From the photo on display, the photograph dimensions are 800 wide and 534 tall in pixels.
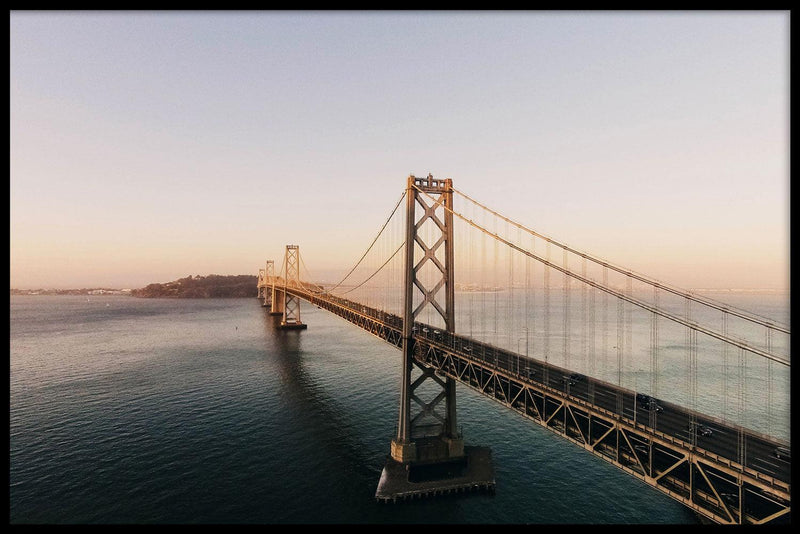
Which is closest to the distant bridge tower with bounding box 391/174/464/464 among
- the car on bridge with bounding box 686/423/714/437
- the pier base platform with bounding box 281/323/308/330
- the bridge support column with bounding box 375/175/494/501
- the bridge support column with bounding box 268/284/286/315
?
the bridge support column with bounding box 375/175/494/501

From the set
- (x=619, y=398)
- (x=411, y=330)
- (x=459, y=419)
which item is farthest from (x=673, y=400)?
(x=411, y=330)

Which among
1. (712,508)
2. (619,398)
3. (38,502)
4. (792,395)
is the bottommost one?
(38,502)

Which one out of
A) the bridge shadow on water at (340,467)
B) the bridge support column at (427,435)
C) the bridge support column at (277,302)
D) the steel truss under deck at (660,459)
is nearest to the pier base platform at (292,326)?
the bridge support column at (277,302)

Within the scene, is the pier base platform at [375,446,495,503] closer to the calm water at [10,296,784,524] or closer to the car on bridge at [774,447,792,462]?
the calm water at [10,296,784,524]

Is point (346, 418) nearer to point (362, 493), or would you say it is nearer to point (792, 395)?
point (362, 493)

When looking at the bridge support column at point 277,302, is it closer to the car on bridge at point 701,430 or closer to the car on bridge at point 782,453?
the car on bridge at point 701,430

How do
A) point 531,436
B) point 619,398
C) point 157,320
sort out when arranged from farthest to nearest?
point 157,320, point 531,436, point 619,398
